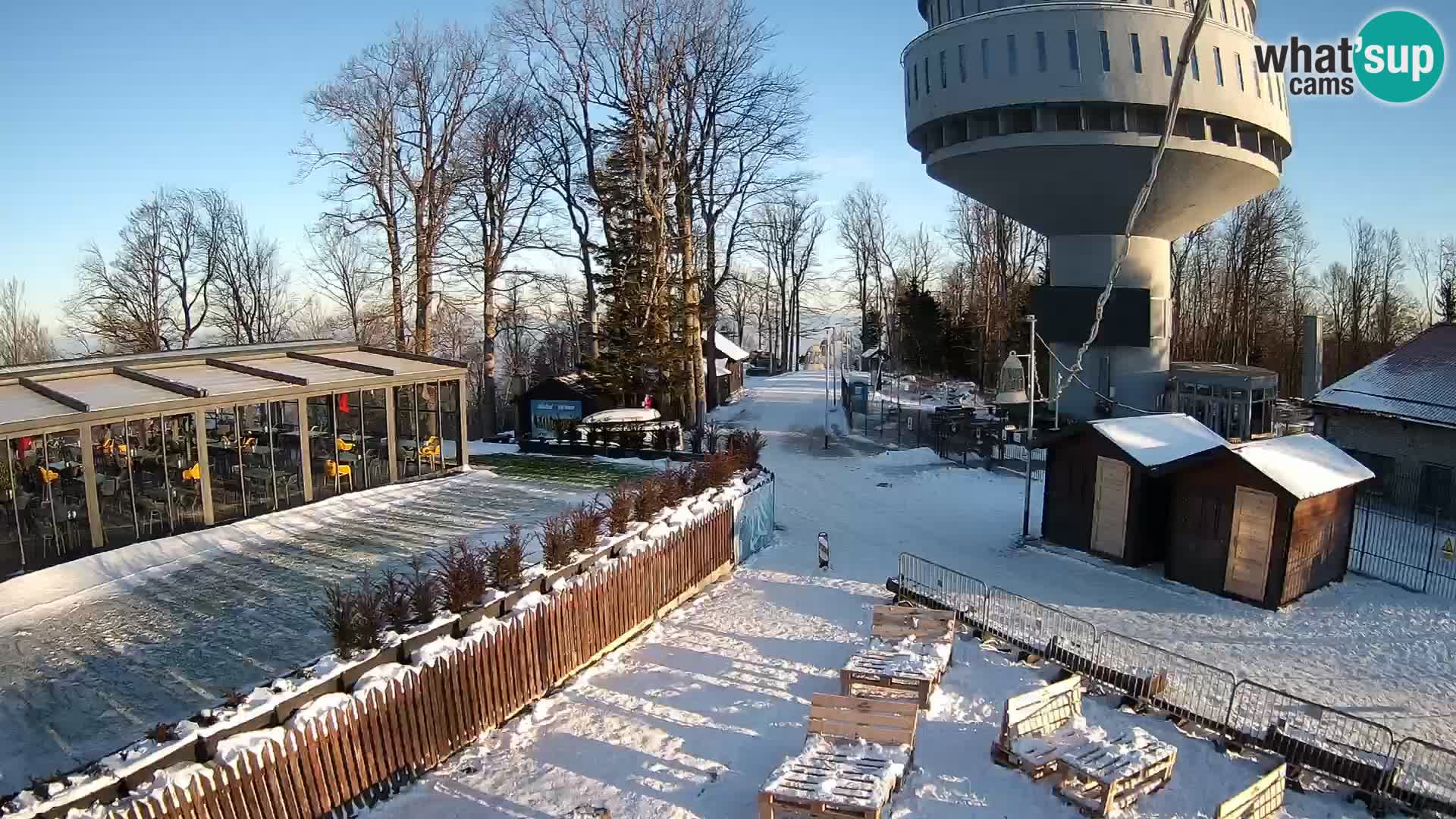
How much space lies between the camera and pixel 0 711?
8.73 m

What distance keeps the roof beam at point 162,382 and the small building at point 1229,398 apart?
27.1 m

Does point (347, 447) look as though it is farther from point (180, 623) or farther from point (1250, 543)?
point (1250, 543)

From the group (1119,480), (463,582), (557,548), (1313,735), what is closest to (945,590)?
(1119,480)

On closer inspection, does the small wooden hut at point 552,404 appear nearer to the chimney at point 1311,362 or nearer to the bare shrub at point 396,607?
the bare shrub at point 396,607

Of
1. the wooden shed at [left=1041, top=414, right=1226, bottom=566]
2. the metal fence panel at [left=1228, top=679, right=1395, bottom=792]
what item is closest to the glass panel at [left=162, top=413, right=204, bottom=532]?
the metal fence panel at [left=1228, top=679, right=1395, bottom=792]

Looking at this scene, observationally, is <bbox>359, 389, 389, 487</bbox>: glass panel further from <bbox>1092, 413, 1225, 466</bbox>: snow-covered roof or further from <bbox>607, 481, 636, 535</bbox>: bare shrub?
<bbox>1092, 413, 1225, 466</bbox>: snow-covered roof

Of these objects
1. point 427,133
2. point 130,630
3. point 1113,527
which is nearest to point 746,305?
point 427,133

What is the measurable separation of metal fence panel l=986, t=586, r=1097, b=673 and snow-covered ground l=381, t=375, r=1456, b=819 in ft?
1.70

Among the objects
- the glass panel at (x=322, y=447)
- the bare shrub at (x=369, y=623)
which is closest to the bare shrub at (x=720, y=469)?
the glass panel at (x=322, y=447)

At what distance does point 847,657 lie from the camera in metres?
12.1

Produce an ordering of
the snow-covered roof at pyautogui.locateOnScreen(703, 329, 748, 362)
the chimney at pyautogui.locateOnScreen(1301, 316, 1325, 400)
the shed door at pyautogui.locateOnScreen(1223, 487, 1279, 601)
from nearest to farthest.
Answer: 1. the shed door at pyautogui.locateOnScreen(1223, 487, 1279, 601)
2. the chimney at pyautogui.locateOnScreen(1301, 316, 1325, 400)
3. the snow-covered roof at pyautogui.locateOnScreen(703, 329, 748, 362)

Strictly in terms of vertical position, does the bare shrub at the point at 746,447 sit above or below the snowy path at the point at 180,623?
above

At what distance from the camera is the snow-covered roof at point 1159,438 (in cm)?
1570

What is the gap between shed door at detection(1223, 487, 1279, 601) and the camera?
1437cm
